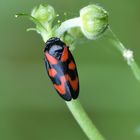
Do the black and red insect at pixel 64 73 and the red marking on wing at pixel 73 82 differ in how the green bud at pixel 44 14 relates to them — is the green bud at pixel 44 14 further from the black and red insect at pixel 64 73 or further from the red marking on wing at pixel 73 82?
the red marking on wing at pixel 73 82

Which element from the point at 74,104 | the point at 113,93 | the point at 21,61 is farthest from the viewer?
the point at 21,61

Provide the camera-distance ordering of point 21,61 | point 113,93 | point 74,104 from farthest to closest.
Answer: point 21,61 → point 113,93 → point 74,104

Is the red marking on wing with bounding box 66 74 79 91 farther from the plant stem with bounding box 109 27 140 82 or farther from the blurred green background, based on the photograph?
the blurred green background

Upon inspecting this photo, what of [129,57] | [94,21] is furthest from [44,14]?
[129,57]

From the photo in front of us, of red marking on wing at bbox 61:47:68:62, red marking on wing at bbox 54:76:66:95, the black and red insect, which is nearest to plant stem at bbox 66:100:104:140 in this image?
the black and red insect

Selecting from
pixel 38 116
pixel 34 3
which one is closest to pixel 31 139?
pixel 38 116

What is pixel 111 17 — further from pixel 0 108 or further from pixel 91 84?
pixel 0 108

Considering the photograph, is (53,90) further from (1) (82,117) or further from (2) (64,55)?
(1) (82,117)

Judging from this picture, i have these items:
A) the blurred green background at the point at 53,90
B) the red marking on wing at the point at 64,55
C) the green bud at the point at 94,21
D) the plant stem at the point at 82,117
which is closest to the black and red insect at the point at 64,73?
the red marking on wing at the point at 64,55
